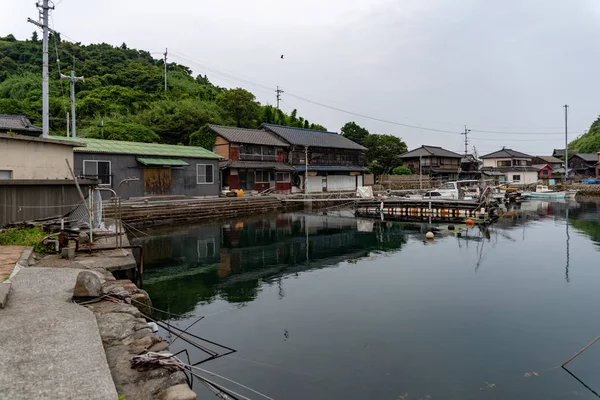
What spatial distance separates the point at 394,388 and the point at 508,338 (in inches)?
153

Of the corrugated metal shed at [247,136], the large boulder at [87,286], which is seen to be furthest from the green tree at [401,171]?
the large boulder at [87,286]

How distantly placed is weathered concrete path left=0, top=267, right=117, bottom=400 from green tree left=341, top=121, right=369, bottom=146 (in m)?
57.9

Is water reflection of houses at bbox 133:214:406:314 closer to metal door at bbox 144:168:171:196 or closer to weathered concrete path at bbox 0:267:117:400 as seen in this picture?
weathered concrete path at bbox 0:267:117:400

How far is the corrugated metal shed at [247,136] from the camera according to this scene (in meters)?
38.1

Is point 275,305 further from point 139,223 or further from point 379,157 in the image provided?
point 379,157

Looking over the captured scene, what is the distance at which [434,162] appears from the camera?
61.1m

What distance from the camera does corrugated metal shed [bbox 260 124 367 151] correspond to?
146 feet

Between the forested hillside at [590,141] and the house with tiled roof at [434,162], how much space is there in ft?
132

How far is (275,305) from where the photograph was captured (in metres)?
12.0

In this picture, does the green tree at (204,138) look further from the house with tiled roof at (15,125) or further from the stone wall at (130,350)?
the stone wall at (130,350)

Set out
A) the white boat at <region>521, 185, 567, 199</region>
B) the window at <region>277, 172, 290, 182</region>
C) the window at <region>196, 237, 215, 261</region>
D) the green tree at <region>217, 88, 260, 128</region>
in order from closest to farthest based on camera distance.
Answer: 1. the window at <region>196, 237, 215, 261</region>
2. the window at <region>277, 172, 290, 182</region>
3. the green tree at <region>217, 88, 260, 128</region>
4. the white boat at <region>521, 185, 567, 199</region>

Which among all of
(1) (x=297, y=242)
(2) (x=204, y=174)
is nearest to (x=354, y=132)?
(2) (x=204, y=174)

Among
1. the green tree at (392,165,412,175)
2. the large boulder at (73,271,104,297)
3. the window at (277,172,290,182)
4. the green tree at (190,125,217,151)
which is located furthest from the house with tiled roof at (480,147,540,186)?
the large boulder at (73,271,104,297)

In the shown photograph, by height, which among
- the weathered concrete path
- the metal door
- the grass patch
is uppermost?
the metal door
